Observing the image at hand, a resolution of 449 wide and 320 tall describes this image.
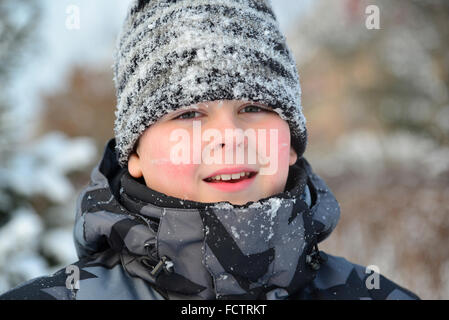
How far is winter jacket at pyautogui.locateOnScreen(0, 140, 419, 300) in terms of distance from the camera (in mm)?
1296

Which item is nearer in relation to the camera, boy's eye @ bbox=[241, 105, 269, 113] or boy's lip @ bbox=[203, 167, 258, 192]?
boy's lip @ bbox=[203, 167, 258, 192]

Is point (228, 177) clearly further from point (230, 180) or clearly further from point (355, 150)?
point (355, 150)

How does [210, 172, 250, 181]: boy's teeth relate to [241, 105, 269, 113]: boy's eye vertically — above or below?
below

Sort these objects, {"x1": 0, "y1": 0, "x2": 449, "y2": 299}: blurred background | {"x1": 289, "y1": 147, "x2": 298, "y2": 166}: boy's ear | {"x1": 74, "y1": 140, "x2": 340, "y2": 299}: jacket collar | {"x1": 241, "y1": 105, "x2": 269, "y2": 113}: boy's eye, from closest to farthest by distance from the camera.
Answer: {"x1": 74, "y1": 140, "x2": 340, "y2": 299}: jacket collar, {"x1": 241, "y1": 105, "x2": 269, "y2": 113}: boy's eye, {"x1": 289, "y1": 147, "x2": 298, "y2": 166}: boy's ear, {"x1": 0, "y1": 0, "x2": 449, "y2": 299}: blurred background

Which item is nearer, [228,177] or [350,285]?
[228,177]

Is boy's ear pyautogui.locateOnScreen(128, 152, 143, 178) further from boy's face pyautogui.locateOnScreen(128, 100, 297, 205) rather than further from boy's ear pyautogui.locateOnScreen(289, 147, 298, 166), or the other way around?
boy's ear pyautogui.locateOnScreen(289, 147, 298, 166)

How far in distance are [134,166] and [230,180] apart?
0.42 meters

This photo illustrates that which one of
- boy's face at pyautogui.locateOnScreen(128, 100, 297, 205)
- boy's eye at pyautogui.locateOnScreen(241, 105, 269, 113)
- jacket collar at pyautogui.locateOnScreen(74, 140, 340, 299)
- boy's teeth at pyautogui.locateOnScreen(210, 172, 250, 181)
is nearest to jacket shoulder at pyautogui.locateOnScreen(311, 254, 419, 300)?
jacket collar at pyautogui.locateOnScreen(74, 140, 340, 299)

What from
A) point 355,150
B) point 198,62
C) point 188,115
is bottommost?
point 355,150

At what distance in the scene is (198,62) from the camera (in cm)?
142

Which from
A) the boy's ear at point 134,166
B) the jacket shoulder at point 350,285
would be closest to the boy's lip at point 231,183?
the boy's ear at point 134,166

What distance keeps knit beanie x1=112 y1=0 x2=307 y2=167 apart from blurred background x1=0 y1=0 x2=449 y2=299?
57 centimetres

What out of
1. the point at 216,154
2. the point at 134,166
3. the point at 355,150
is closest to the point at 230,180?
the point at 216,154

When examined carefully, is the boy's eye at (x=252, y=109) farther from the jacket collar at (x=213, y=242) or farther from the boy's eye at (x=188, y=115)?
the jacket collar at (x=213, y=242)
